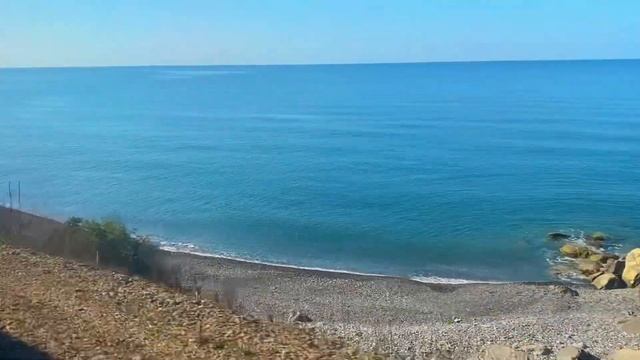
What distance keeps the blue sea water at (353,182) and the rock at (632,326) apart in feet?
33.8

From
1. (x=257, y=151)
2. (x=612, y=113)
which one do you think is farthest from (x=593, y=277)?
(x=612, y=113)

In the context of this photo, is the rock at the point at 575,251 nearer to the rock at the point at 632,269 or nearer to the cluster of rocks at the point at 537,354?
the rock at the point at 632,269

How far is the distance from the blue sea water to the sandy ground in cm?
319

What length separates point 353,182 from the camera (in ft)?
175

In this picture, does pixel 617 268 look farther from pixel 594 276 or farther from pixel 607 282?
pixel 607 282

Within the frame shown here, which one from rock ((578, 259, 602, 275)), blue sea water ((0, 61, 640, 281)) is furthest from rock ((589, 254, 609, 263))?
blue sea water ((0, 61, 640, 281))

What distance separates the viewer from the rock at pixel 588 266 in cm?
3241

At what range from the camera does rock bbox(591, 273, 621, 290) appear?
29.8m

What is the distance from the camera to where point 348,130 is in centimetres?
8456

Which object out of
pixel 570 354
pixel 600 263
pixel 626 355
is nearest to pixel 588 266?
pixel 600 263

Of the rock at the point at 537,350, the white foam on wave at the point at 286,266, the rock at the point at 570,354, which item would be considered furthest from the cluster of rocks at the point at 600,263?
the rock at the point at 570,354

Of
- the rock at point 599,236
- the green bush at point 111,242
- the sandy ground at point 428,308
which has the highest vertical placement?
the green bush at point 111,242

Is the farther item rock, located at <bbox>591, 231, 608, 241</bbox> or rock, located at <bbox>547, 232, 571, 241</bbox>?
rock, located at <bbox>547, 232, 571, 241</bbox>

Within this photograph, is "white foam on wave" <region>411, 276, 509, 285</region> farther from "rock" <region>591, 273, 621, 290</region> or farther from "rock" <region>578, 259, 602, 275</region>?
"rock" <region>578, 259, 602, 275</region>
